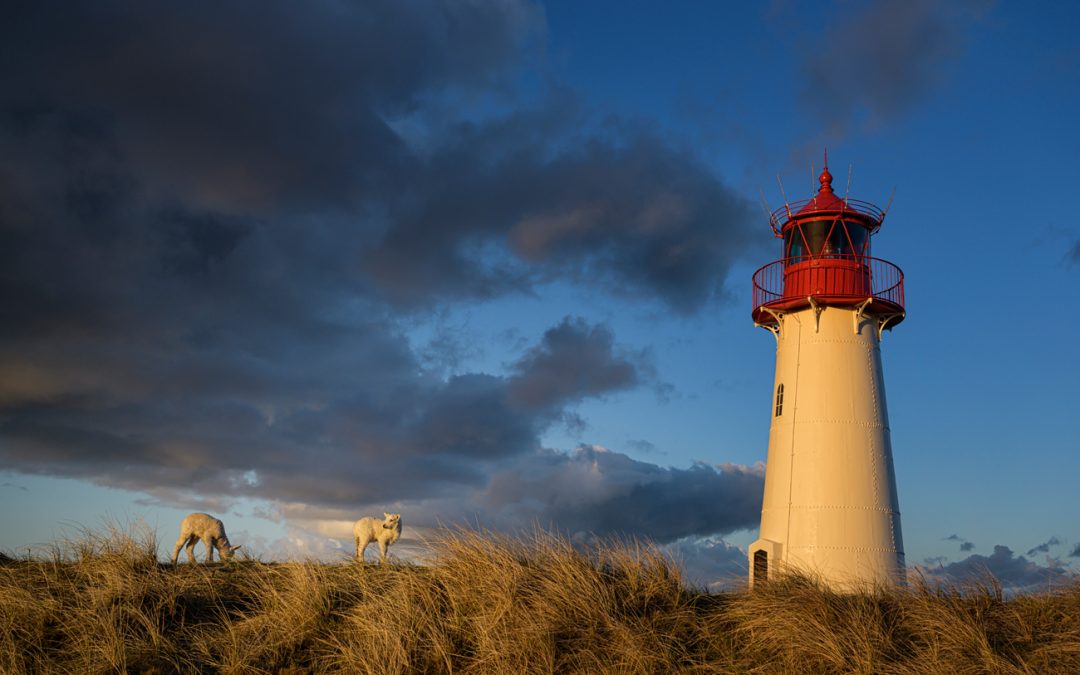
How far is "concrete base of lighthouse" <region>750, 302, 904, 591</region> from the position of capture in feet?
74.2

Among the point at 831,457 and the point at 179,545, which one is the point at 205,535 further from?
the point at 831,457

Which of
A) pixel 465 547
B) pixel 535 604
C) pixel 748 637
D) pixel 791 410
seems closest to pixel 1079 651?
pixel 748 637

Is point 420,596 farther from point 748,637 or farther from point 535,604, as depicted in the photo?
point 748,637

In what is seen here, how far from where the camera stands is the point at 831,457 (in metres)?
23.2

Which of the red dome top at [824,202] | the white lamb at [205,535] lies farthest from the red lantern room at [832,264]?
the white lamb at [205,535]

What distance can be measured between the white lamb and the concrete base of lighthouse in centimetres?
1238

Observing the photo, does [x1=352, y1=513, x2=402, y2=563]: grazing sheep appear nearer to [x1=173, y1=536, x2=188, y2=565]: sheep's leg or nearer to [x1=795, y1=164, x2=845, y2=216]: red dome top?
[x1=173, y1=536, x2=188, y2=565]: sheep's leg

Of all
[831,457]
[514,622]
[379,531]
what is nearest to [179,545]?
[379,531]

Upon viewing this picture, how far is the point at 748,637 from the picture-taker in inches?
492

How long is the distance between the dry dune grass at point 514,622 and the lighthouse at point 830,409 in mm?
8324

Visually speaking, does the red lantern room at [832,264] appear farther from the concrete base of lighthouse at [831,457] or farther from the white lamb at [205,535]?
the white lamb at [205,535]

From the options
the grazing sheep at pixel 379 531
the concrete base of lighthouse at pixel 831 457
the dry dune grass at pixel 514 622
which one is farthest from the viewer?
the concrete base of lighthouse at pixel 831 457

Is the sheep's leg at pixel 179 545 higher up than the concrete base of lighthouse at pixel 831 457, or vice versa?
the concrete base of lighthouse at pixel 831 457

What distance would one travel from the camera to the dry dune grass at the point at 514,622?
38.7 feet
